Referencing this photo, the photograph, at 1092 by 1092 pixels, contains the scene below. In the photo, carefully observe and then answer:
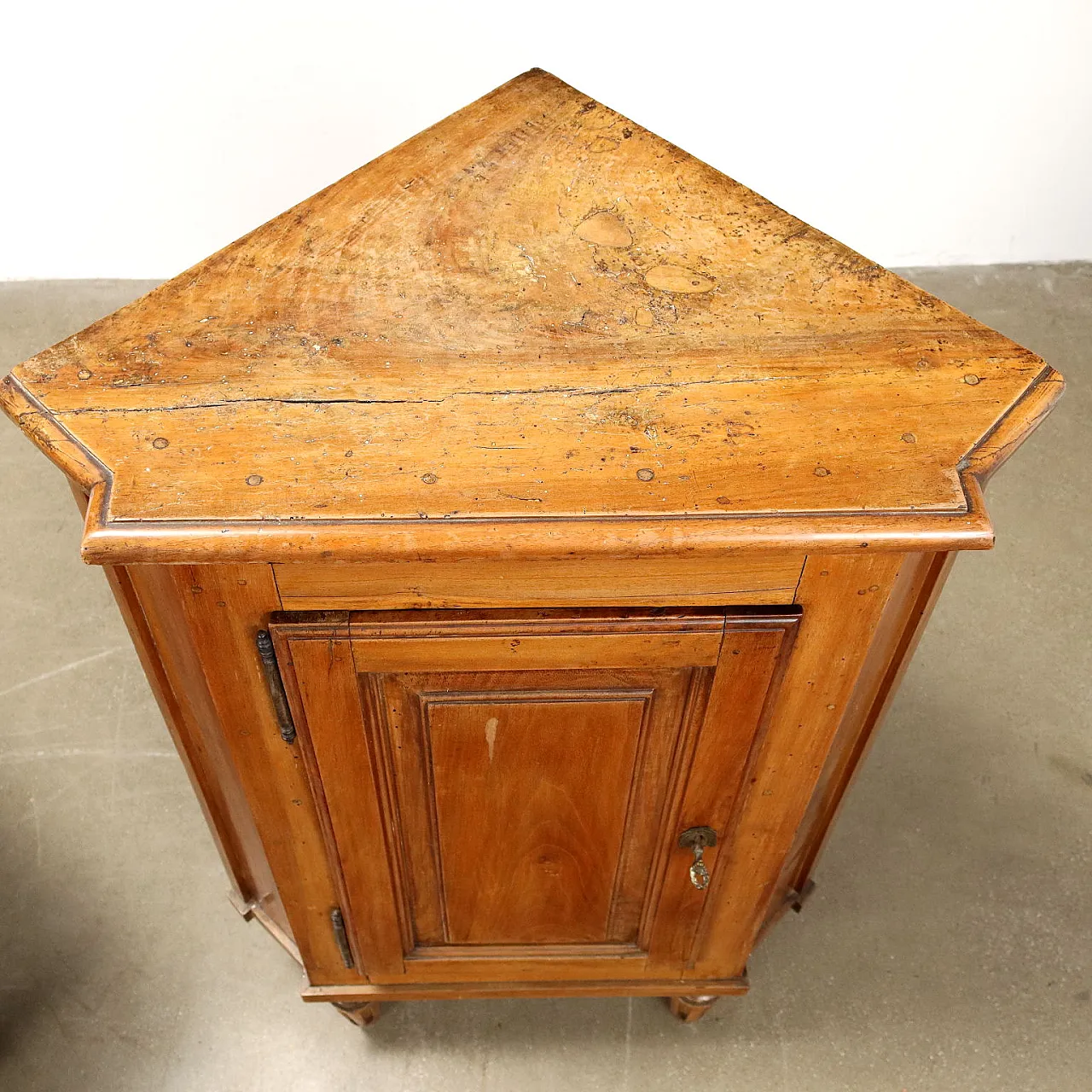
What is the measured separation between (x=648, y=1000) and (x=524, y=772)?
25.6 inches

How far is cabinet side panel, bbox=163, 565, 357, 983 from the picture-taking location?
890 mm

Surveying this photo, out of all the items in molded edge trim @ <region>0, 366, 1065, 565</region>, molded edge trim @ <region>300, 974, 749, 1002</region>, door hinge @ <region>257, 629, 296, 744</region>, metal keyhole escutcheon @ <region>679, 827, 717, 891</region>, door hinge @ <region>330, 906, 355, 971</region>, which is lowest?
molded edge trim @ <region>300, 974, 749, 1002</region>

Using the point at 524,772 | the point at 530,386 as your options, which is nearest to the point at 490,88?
the point at 530,386

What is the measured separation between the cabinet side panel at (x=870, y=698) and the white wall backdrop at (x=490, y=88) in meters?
1.56

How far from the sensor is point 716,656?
0.96 meters

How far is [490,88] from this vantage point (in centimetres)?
229

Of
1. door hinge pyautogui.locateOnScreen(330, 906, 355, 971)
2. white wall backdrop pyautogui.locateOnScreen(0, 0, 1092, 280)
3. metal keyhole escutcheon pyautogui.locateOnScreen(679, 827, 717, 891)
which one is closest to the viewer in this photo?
metal keyhole escutcheon pyautogui.locateOnScreen(679, 827, 717, 891)

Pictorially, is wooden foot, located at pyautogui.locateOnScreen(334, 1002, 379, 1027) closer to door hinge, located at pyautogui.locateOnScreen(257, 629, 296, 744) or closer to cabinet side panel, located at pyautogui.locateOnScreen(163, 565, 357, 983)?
cabinet side panel, located at pyautogui.locateOnScreen(163, 565, 357, 983)

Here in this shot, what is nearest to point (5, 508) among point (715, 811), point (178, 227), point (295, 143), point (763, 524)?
point (178, 227)

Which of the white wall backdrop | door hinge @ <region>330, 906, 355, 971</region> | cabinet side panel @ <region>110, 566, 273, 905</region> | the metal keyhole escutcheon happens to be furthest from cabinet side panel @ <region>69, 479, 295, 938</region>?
the white wall backdrop

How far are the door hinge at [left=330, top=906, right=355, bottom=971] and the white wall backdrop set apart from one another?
1.67 m

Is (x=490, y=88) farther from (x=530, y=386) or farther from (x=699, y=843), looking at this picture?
(x=699, y=843)

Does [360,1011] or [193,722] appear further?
[360,1011]

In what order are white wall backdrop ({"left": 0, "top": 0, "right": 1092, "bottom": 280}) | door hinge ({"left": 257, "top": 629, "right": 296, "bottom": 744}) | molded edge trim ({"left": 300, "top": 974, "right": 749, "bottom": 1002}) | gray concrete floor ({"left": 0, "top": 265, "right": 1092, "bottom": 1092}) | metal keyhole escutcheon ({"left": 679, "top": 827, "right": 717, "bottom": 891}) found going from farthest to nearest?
white wall backdrop ({"left": 0, "top": 0, "right": 1092, "bottom": 280}) → gray concrete floor ({"left": 0, "top": 265, "right": 1092, "bottom": 1092}) → molded edge trim ({"left": 300, "top": 974, "right": 749, "bottom": 1002}) → metal keyhole escutcheon ({"left": 679, "top": 827, "right": 717, "bottom": 891}) → door hinge ({"left": 257, "top": 629, "right": 296, "bottom": 744})
